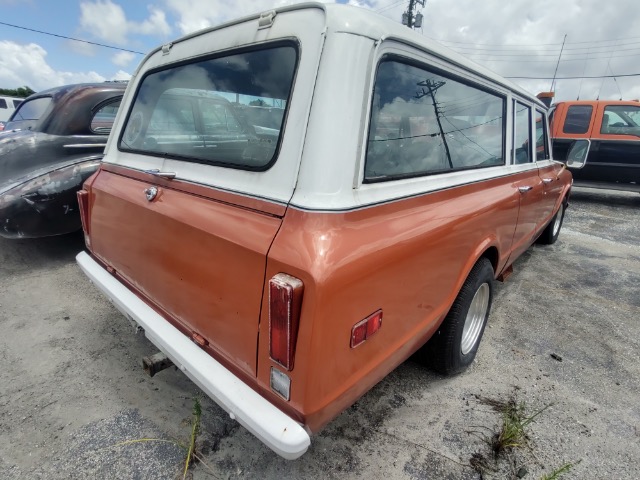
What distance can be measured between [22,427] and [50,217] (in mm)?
2463

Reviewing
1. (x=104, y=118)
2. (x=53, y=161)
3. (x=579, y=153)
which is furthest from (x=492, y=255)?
(x=104, y=118)

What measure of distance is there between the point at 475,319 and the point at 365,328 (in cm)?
163

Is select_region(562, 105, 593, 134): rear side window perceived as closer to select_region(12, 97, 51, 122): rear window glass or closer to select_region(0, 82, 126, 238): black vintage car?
select_region(0, 82, 126, 238): black vintage car

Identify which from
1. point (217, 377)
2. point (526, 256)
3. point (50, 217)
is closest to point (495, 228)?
point (217, 377)

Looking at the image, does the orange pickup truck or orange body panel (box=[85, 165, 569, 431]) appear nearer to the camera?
orange body panel (box=[85, 165, 569, 431])

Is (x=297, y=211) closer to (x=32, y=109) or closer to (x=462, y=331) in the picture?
(x=462, y=331)

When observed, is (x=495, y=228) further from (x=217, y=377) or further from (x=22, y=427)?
(x=22, y=427)

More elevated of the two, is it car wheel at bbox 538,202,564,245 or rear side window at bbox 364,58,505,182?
rear side window at bbox 364,58,505,182

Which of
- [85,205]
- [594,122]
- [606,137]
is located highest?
[594,122]

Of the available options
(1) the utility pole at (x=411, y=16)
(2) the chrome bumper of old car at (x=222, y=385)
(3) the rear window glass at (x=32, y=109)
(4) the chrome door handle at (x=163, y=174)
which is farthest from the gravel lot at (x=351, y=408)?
(1) the utility pole at (x=411, y=16)

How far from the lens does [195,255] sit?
5.24ft

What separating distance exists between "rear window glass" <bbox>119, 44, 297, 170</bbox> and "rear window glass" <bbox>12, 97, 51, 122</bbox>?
318cm

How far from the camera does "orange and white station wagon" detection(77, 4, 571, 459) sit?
4.21 ft

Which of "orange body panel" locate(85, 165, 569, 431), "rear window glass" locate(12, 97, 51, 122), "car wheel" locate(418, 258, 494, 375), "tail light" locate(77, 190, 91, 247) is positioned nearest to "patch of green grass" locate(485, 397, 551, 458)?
"car wheel" locate(418, 258, 494, 375)
